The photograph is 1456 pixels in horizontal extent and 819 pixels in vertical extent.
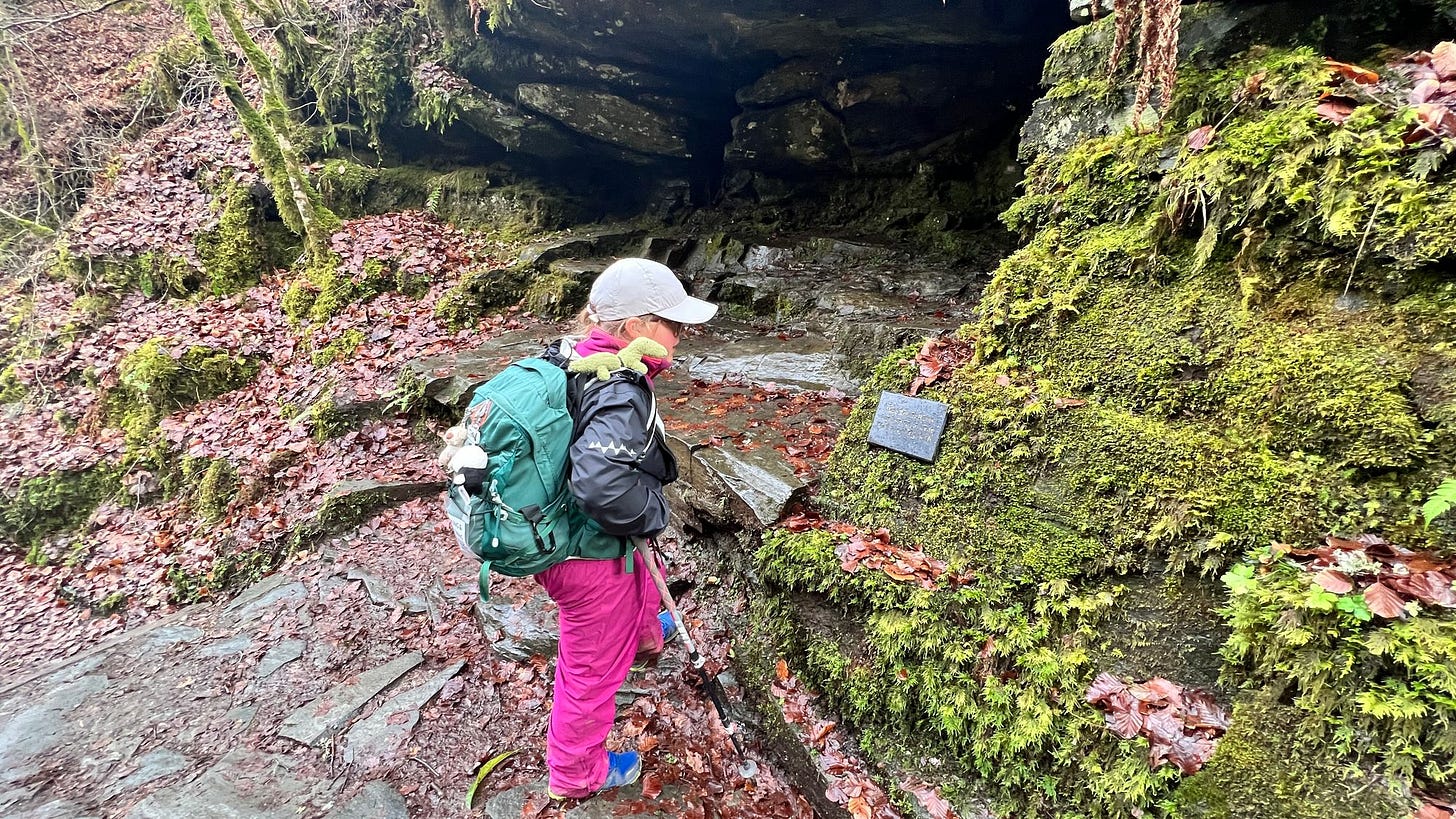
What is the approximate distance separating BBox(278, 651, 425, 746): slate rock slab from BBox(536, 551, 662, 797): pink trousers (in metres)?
1.96

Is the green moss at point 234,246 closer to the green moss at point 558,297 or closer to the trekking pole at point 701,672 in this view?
the green moss at point 558,297

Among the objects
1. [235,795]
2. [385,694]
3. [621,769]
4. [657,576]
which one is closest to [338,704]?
[385,694]

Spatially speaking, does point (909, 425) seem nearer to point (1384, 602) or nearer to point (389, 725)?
point (1384, 602)

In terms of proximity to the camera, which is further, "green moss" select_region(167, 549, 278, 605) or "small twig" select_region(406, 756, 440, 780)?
"green moss" select_region(167, 549, 278, 605)

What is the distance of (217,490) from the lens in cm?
697

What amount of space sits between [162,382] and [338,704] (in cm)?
691

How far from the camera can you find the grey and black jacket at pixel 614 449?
2.39 meters

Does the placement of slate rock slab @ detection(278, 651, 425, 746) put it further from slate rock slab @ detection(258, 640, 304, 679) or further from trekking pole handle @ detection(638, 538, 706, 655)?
trekking pole handle @ detection(638, 538, 706, 655)

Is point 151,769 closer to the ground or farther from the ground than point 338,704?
closer to the ground

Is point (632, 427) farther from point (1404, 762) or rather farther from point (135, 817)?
point (135, 817)

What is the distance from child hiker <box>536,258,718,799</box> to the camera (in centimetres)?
242

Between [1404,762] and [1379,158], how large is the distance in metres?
2.23

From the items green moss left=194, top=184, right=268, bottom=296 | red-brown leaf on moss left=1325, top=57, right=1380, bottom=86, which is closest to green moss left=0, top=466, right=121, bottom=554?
green moss left=194, top=184, right=268, bottom=296

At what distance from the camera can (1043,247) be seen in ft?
12.0
